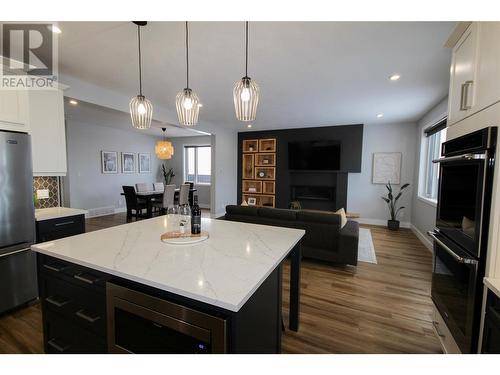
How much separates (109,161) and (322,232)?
6.45m

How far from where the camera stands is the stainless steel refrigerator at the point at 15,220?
6.63 ft

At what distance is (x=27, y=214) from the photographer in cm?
218

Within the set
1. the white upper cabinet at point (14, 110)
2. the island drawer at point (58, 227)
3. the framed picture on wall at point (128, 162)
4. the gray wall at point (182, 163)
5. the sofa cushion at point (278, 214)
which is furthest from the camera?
the gray wall at point (182, 163)

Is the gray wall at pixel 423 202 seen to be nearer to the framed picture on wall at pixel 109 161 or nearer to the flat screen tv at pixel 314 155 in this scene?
the flat screen tv at pixel 314 155

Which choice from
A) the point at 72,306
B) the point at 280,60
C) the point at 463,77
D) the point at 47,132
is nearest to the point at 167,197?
the point at 47,132

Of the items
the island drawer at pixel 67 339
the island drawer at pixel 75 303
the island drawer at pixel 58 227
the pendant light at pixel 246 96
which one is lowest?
the island drawer at pixel 67 339

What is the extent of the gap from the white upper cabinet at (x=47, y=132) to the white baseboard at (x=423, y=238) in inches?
225

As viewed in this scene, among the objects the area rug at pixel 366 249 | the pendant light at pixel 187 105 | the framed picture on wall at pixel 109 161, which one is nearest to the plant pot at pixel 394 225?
the area rug at pixel 366 249

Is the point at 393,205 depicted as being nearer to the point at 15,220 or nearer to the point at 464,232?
the point at 464,232

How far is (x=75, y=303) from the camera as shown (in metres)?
1.40

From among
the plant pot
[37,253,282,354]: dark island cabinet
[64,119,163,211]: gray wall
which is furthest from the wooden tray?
[64,119,163,211]: gray wall
